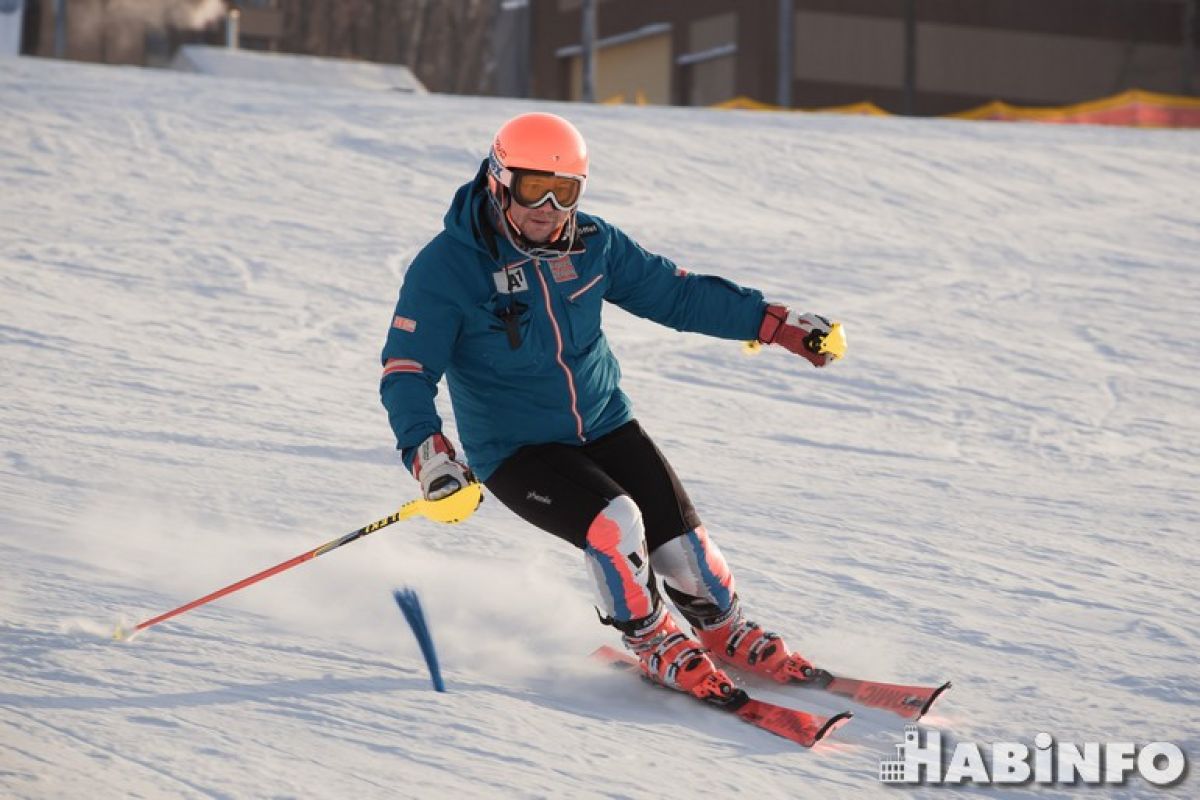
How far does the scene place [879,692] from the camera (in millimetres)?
3855

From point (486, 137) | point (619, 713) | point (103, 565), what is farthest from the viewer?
point (486, 137)

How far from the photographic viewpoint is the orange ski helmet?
152 inches

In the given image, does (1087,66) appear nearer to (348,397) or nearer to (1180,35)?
(1180,35)

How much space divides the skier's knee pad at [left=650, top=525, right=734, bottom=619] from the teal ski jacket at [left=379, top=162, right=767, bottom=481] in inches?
14.1

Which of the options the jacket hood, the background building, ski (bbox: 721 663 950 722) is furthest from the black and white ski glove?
the background building

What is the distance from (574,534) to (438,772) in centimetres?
91

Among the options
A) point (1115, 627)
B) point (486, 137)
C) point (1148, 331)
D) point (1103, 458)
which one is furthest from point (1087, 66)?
point (1115, 627)

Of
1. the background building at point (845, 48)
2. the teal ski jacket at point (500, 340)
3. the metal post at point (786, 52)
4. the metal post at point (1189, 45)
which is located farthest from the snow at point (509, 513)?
the metal post at point (1189, 45)

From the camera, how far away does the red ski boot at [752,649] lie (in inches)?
157

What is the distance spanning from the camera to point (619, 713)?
3643mm

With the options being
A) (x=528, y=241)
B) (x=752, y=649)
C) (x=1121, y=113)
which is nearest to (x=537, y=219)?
(x=528, y=241)

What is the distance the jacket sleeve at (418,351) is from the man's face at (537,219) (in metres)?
0.24

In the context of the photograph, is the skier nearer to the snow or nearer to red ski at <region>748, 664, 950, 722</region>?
red ski at <region>748, 664, 950, 722</region>
